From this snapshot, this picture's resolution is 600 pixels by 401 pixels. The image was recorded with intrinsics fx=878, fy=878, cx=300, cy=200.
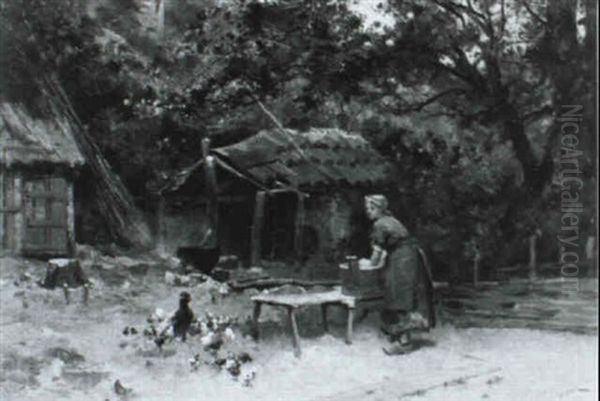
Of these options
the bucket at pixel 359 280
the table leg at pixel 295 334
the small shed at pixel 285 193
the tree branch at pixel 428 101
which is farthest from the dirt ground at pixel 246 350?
the tree branch at pixel 428 101

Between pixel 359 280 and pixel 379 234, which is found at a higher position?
pixel 379 234

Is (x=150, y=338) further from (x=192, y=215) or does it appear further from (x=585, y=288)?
(x=585, y=288)

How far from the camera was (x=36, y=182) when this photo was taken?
136 inches

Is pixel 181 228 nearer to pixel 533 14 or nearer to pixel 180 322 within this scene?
pixel 180 322

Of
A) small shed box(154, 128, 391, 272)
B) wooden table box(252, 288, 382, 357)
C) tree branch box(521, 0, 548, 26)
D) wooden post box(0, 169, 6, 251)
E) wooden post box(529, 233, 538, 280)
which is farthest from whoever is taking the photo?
wooden post box(529, 233, 538, 280)

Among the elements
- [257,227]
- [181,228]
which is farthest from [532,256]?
[181,228]

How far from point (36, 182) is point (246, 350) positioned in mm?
1169

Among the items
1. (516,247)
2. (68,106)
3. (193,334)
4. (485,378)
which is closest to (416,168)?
(516,247)

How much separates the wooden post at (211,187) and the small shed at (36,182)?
575 millimetres

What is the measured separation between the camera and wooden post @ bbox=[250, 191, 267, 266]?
4.03 metres

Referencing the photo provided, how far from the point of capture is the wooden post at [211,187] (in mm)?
3900

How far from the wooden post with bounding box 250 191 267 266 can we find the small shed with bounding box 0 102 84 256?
85 centimetres

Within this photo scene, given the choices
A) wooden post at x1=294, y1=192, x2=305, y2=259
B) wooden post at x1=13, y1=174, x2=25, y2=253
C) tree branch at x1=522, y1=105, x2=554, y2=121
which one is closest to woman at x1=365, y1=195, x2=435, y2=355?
wooden post at x1=294, y1=192, x2=305, y2=259

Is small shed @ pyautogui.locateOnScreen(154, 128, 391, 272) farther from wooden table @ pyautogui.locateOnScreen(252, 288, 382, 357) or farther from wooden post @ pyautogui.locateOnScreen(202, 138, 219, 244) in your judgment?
wooden table @ pyautogui.locateOnScreen(252, 288, 382, 357)
